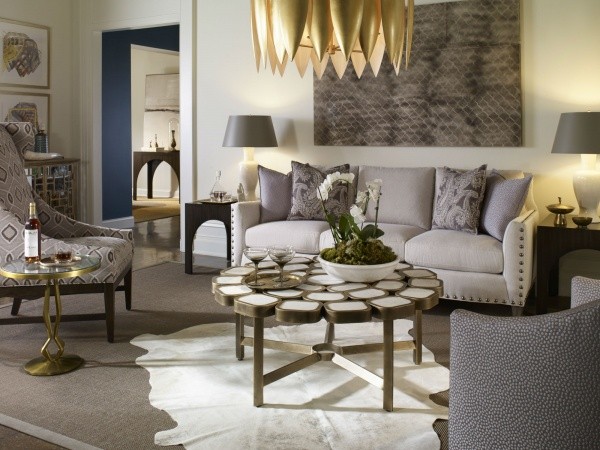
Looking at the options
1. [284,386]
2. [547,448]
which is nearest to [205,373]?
[284,386]

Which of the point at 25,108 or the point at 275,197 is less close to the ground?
the point at 25,108

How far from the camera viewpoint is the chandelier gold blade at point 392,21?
2680mm

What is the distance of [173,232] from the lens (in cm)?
775

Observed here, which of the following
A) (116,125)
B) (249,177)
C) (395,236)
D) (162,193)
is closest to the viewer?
(395,236)

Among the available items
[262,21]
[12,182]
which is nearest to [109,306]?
[12,182]

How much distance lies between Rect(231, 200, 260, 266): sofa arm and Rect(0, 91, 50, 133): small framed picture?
2919 mm

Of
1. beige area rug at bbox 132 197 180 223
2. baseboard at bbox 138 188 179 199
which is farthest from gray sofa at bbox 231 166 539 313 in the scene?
baseboard at bbox 138 188 179 199

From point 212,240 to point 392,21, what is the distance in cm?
413

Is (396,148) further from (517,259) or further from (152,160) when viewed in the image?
(152,160)

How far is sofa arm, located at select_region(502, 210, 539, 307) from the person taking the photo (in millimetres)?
4117

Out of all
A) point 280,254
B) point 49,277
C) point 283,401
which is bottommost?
point 283,401

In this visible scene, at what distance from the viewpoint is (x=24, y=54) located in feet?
22.5

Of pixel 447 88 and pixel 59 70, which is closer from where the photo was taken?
pixel 447 88

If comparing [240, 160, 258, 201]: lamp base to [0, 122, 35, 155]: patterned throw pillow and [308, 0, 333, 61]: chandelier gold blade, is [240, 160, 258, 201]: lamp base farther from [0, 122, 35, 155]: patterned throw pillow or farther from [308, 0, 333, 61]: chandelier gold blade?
[308, 0, 333, 61]: chandelier gold blade
